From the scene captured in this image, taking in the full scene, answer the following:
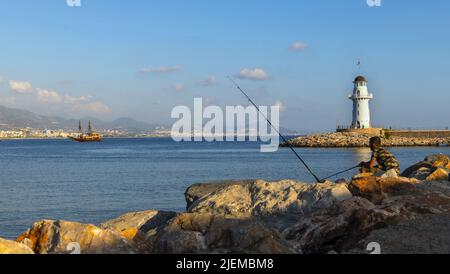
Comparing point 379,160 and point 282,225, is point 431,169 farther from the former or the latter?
point 282,225

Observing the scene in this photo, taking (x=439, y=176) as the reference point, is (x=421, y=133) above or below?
above

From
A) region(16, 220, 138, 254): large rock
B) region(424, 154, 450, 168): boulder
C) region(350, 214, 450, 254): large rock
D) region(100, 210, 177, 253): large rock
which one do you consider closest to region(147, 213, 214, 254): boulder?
region(16, 220, 138, 254): large rock

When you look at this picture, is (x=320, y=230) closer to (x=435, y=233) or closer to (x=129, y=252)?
(x=435, y=233)

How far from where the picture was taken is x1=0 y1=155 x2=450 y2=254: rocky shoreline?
6.54 meters

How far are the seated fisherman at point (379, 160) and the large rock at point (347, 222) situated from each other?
12.4 feet

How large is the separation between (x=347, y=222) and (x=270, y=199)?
1651mm

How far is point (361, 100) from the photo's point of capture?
7500cm

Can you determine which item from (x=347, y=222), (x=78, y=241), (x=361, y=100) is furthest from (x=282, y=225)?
(x=361, y=100)

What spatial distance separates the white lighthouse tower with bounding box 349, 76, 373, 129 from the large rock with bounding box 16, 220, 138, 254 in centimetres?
7112

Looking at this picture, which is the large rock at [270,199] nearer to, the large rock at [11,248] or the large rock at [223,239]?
the large rock at [223,239]
